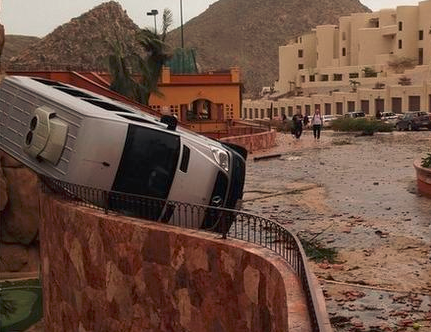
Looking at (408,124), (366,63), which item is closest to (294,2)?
(366,63)

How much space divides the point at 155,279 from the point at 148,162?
2271 mm

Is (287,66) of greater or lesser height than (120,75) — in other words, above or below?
above

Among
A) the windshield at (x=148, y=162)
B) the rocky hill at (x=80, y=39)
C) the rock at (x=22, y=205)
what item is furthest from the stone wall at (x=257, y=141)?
the rocky hill at (x=80, y=39)

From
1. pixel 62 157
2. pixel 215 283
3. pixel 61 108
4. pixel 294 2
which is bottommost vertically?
pixel 215 283

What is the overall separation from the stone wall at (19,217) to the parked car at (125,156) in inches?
357

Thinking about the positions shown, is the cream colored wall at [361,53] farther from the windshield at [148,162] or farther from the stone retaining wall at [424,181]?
the windshield at [148,162]

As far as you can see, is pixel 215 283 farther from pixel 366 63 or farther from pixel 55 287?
pixel 366 63

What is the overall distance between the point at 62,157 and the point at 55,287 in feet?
9.50

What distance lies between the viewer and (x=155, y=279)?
9383mm

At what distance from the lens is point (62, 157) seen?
10828 mm

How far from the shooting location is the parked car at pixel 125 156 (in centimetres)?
1055

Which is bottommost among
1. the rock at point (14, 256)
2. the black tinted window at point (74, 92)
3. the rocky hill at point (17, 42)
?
the rock at point (14, 256)

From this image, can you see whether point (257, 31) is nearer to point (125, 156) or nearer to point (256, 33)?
point (256, 33)

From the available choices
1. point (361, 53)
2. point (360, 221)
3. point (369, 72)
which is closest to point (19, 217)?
point (360, 221)
